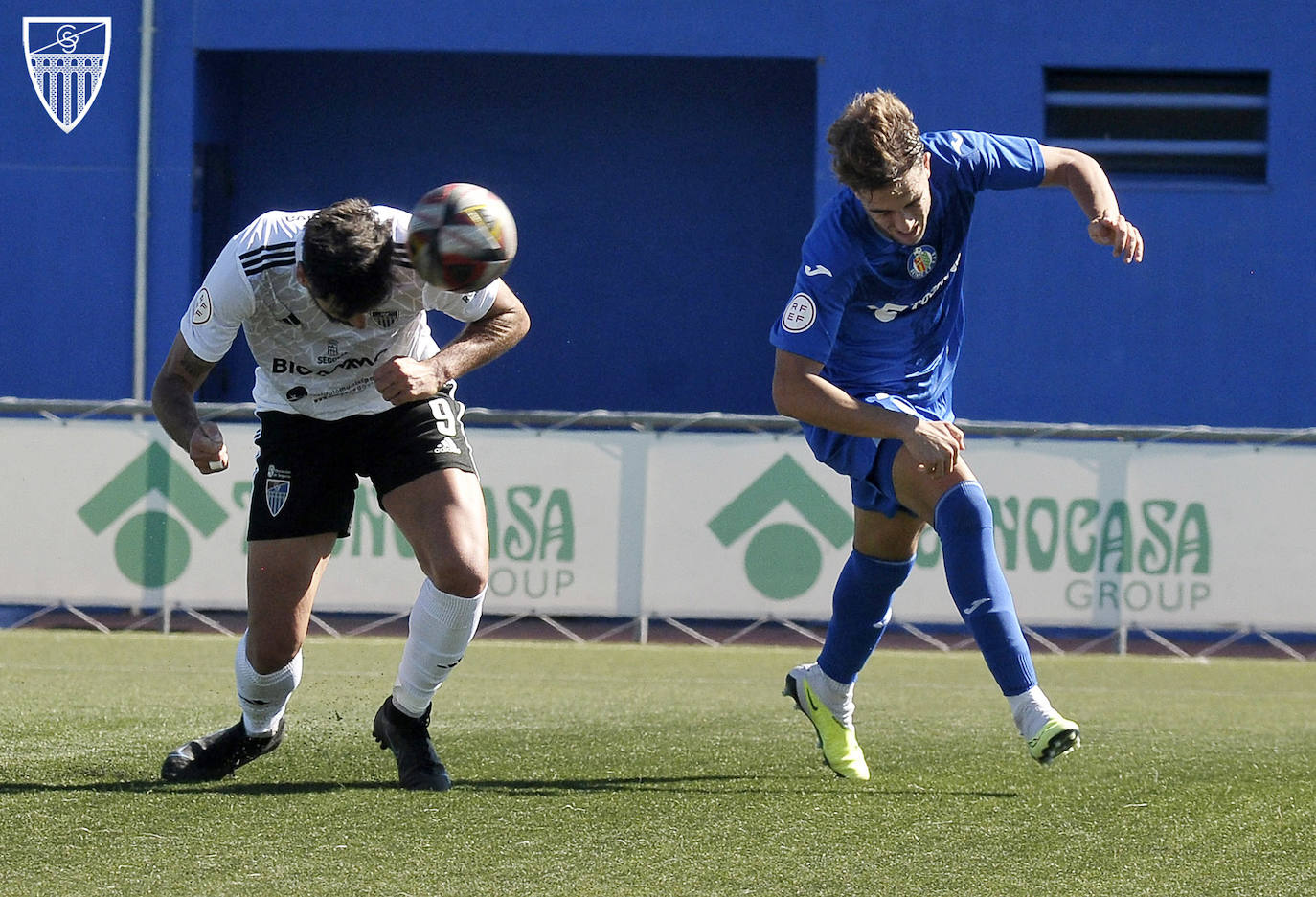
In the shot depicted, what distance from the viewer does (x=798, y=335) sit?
15.2 ft

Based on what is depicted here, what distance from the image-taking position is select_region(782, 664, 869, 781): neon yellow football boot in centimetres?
501

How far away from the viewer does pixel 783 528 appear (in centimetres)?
988

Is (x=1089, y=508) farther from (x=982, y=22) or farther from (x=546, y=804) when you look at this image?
(x=546, y=804)

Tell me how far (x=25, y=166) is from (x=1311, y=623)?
10.2 m

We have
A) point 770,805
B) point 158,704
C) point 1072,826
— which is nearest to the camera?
point 1072,826

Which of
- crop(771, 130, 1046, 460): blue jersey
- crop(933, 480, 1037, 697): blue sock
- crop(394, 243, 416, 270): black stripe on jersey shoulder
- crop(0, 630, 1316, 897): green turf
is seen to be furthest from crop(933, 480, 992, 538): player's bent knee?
crop(394, 243, 416, 270): black stripe on jersey shoulder

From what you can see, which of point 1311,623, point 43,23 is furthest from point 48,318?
point 1311,623

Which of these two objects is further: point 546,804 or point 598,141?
point 598,141

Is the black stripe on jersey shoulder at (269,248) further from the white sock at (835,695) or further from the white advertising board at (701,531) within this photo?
the white advertising board at (701,531)

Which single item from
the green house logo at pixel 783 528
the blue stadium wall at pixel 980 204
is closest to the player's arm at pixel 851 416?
the green house logo at pixel 783 528

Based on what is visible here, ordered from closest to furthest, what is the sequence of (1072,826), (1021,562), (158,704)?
(1072,826) < (158,704) < (1021,562)

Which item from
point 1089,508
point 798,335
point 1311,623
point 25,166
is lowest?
point 1311,623

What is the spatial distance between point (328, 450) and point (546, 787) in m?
1.18

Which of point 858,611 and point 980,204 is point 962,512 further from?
point 980,204
